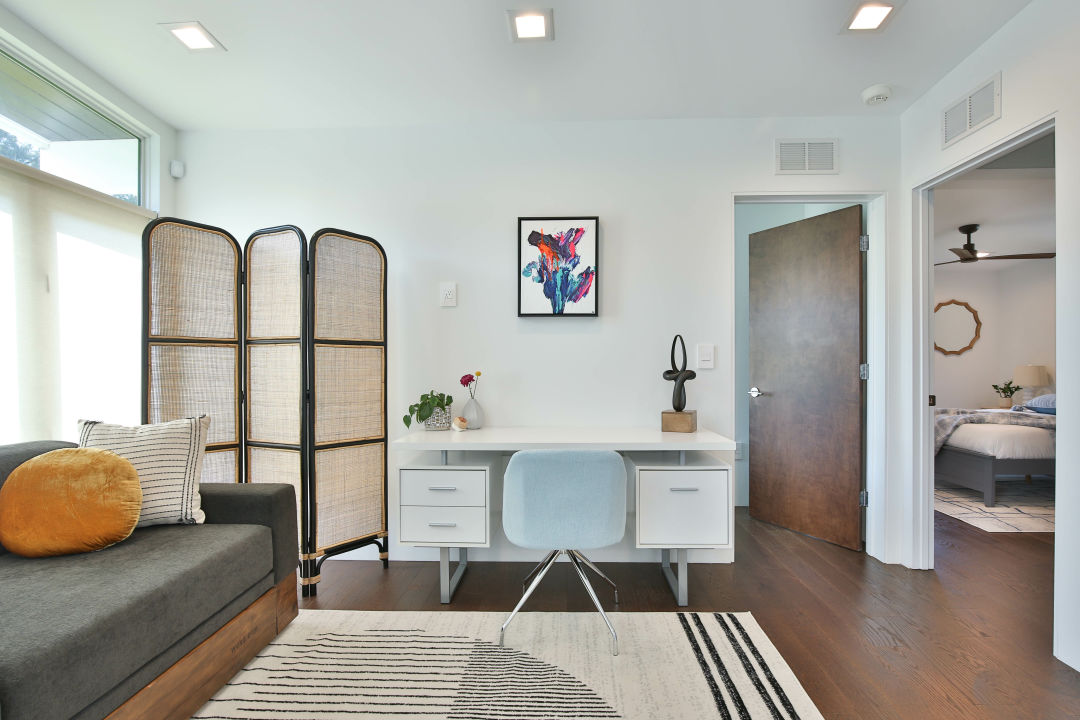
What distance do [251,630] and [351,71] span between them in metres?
2.42

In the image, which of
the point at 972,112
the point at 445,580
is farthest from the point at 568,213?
the point at 445,580

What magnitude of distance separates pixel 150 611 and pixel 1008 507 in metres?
5.29

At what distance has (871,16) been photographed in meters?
1.97

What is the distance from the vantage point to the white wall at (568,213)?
2.86 m

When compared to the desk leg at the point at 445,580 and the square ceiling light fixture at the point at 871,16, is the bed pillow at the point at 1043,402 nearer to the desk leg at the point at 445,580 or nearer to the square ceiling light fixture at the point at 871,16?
the square ceiling light fixture at the point at 871,16

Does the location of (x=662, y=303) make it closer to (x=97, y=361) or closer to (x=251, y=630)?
(x=251, y=630)

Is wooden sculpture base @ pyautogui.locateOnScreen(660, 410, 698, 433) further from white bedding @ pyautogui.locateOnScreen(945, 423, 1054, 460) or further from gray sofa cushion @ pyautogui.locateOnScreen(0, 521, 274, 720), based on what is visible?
white bedding @ pyautogui.locateOnScreen(945, 423, 1054, 460)

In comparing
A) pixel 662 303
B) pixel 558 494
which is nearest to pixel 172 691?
pixel 558 494

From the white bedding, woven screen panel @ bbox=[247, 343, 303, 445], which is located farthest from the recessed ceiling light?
the white bedding

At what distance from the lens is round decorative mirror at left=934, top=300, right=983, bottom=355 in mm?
6230

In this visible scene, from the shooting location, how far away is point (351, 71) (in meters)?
2.42

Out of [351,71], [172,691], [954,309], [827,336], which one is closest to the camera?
[172,691]

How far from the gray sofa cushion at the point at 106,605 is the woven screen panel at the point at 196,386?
2.48 feet

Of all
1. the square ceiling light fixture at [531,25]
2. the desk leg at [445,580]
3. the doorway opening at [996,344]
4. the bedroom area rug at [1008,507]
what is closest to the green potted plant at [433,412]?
the desk leg at [445,580]
